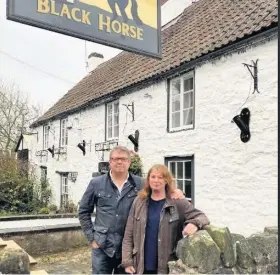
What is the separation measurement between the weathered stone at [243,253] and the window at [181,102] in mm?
5124

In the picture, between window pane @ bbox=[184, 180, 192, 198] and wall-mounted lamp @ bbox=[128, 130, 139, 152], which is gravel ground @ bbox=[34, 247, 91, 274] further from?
wall-mounted lamp @ bbox=[128, 130, 139, 152]

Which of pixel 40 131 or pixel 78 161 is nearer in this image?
pixel 78 161

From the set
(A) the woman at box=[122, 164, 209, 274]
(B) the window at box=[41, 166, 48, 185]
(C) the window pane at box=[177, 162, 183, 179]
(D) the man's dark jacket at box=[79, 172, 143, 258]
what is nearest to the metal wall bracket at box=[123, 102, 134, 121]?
(C) the window pane at box=[177, 162, 183, 179]

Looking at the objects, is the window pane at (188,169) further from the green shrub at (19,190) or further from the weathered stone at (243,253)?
the green shrub at (19,190)

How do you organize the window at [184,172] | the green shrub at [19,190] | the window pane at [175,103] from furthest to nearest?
the green shrub at [19,190] < the window pane at [175,103] < the window at [184,172]

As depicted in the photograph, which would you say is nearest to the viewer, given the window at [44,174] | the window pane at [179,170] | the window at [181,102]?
the window at [181,102]

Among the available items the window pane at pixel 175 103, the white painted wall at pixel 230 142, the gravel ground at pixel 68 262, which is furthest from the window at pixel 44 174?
the window pane at pixel 175 103

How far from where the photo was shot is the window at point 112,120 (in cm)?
1186

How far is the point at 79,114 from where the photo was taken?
14.4m

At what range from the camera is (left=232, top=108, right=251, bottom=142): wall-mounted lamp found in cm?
691

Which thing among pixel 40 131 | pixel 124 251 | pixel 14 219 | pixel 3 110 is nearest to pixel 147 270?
pixel 124 251

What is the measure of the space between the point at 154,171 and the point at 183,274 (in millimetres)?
819

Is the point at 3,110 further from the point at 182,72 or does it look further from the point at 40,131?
the point at 182,72

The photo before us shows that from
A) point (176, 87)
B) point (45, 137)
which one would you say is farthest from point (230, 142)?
point (45, 137)
